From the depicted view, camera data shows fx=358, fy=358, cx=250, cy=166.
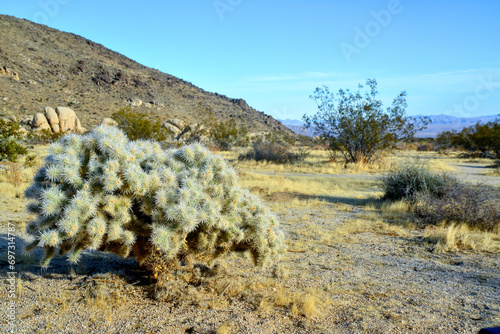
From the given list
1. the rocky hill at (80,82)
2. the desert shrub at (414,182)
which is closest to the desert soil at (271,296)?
the desert shrub at (414,182)

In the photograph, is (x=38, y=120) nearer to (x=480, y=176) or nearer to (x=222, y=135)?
(x=222, y=135)

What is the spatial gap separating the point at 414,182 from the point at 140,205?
829 centimetres

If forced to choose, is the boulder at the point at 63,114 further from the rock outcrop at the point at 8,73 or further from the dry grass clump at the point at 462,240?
the dry grass clump at the point at 462,240

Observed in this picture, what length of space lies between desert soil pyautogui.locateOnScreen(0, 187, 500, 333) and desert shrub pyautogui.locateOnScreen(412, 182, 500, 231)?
1887mm

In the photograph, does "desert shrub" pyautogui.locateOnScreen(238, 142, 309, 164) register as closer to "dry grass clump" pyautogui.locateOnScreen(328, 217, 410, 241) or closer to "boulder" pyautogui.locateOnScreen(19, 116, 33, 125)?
"dry grass clump" pyautogui.locateOnScreen(328, 217, 410, 241)

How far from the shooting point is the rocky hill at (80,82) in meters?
48.2

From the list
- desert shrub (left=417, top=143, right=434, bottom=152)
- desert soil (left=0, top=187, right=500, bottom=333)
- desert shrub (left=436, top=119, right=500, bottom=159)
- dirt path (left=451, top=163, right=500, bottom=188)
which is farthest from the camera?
desert shrub (left=417, top=143, right=434, bottom=152)

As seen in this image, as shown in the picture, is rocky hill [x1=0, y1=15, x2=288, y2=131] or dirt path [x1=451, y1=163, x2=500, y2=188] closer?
dirt path [x1=451, y1=163, x2=500, y2=188]

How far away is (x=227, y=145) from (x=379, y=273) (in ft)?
94.3

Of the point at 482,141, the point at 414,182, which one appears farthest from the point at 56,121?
the point at 482,141

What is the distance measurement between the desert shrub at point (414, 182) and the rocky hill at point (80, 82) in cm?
3493

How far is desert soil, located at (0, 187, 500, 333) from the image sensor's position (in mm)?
3590

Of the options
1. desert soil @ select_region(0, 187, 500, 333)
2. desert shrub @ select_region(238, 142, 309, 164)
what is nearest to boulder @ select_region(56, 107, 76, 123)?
desert shrub @ select_region(238, 142, 309, 164)

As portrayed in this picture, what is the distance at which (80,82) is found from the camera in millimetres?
56562
